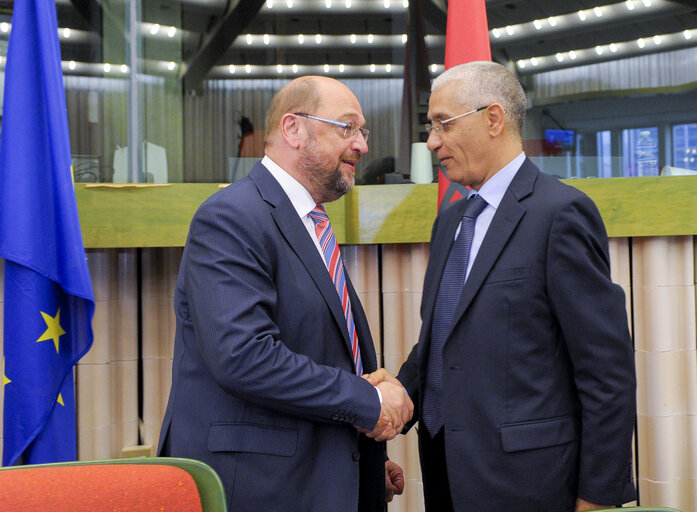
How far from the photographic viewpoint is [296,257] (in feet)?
5.44

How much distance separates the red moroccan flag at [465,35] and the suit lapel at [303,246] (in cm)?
141

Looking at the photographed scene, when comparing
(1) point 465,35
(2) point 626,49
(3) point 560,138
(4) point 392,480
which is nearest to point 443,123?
(4) point 392,480

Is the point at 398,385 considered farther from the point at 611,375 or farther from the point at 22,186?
the point at 22,186

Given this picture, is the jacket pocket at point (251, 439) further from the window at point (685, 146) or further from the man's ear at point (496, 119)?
the window at point (685, 146)

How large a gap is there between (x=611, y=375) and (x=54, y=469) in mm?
1177

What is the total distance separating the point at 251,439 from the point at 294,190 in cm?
64

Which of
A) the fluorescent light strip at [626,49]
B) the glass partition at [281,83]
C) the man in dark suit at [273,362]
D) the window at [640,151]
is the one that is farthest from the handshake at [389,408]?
the fluorescent light strip at [626,49]

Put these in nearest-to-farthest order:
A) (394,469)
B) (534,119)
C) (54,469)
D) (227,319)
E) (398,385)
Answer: (54,469)
(227,319)
(398,385)
(394,469)
(534,119)

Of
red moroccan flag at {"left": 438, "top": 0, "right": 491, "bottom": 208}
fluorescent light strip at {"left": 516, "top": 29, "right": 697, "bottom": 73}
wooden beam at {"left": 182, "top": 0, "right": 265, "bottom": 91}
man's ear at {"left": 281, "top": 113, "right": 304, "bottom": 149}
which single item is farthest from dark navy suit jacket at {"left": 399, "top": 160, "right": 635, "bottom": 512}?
fluorescent light strip at {"left": 516, "top": 29, "right": 697, "bottom": 73}

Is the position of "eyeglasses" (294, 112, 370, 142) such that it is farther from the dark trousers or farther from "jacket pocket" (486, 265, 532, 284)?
the dark trousers

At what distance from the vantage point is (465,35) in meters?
3.05

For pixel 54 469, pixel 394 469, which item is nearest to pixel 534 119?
pixel 394 469

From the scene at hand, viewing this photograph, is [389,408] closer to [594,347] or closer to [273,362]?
[273,362]

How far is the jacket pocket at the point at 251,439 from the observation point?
1555 mm
